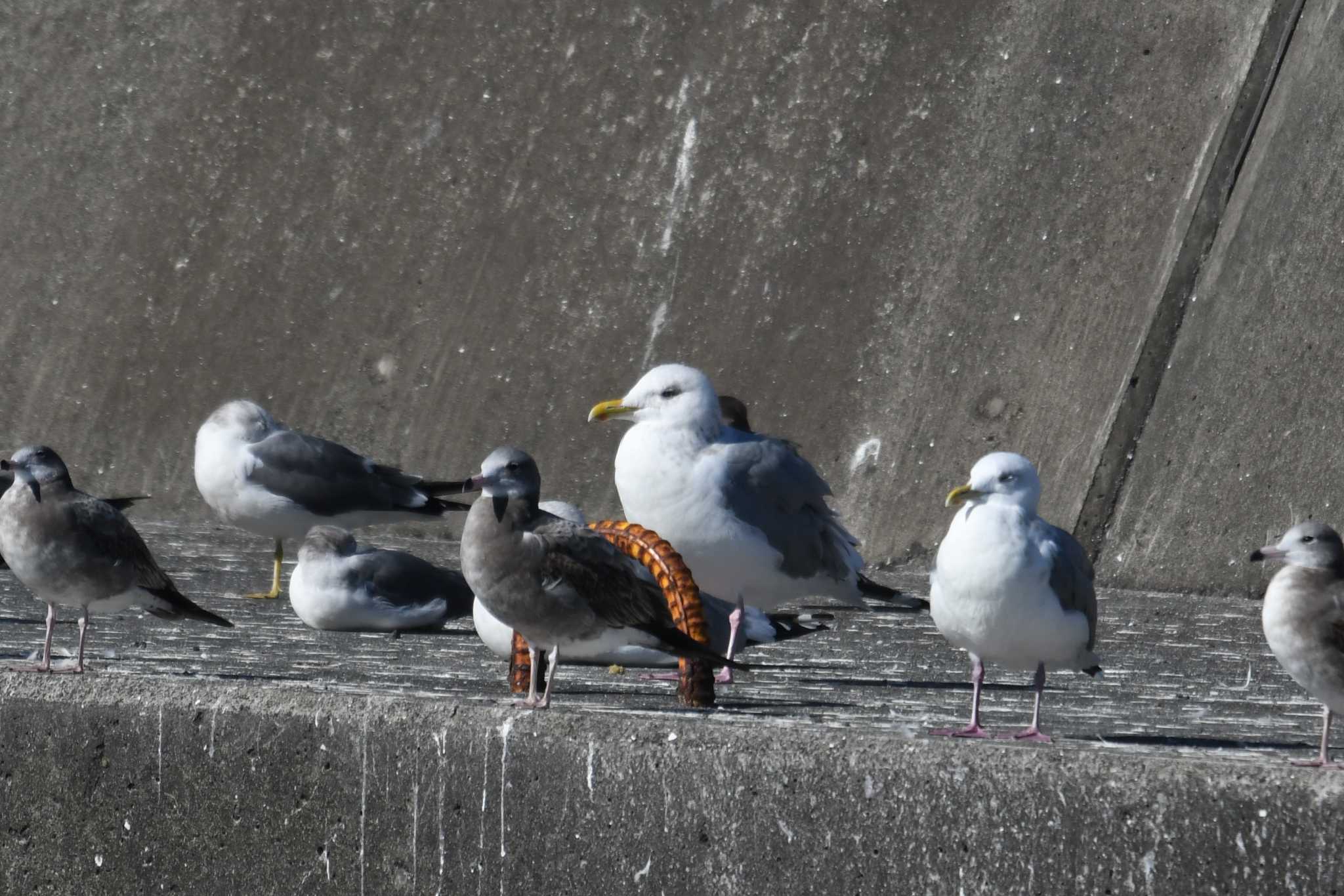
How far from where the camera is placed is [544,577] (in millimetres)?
4426

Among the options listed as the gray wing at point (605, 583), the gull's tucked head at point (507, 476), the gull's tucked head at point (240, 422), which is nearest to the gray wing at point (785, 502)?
the gray wing at point (605, 583)

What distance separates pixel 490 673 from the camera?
5.50 metres

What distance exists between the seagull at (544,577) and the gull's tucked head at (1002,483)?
75 cm

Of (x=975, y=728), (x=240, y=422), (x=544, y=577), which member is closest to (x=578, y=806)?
(x=544, y=577)

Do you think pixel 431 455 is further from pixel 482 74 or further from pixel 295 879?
pixel 295 879

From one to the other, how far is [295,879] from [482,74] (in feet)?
24.7

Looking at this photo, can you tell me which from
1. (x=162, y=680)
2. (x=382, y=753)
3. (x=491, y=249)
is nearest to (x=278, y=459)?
(x=491, y=249)

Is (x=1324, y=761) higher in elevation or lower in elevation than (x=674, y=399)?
lower

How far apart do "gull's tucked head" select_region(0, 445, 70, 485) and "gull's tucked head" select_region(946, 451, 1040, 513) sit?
2.59 meters

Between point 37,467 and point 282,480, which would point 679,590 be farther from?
point 282,480

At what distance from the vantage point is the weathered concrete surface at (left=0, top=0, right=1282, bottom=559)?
9.14 m

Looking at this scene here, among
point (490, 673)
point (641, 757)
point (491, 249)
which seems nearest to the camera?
point (641, 757)

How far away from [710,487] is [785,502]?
325 mm

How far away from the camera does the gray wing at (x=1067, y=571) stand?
13.7ft
